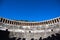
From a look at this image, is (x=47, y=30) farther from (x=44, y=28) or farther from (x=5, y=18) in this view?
(x=5, y=18)

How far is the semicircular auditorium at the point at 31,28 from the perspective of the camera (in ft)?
55.6

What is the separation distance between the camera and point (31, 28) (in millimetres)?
18219

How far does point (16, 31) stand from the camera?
57.3 feet

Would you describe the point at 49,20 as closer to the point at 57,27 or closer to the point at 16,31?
the point at 57,27

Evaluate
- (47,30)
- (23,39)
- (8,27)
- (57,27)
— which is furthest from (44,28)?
(8,27)

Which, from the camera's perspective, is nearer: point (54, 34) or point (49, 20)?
point (54, 34)

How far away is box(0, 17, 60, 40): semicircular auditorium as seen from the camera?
55.6 ft

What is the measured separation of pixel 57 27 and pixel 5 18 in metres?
6.18

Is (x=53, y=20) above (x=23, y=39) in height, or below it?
above

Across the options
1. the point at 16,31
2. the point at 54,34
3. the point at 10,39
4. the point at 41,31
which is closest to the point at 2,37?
the point at 10,39

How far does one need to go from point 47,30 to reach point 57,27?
1.28 metres

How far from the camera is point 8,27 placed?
17109mm

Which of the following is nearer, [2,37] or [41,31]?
[2,37]

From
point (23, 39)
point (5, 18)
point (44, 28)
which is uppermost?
point (5, 18)
